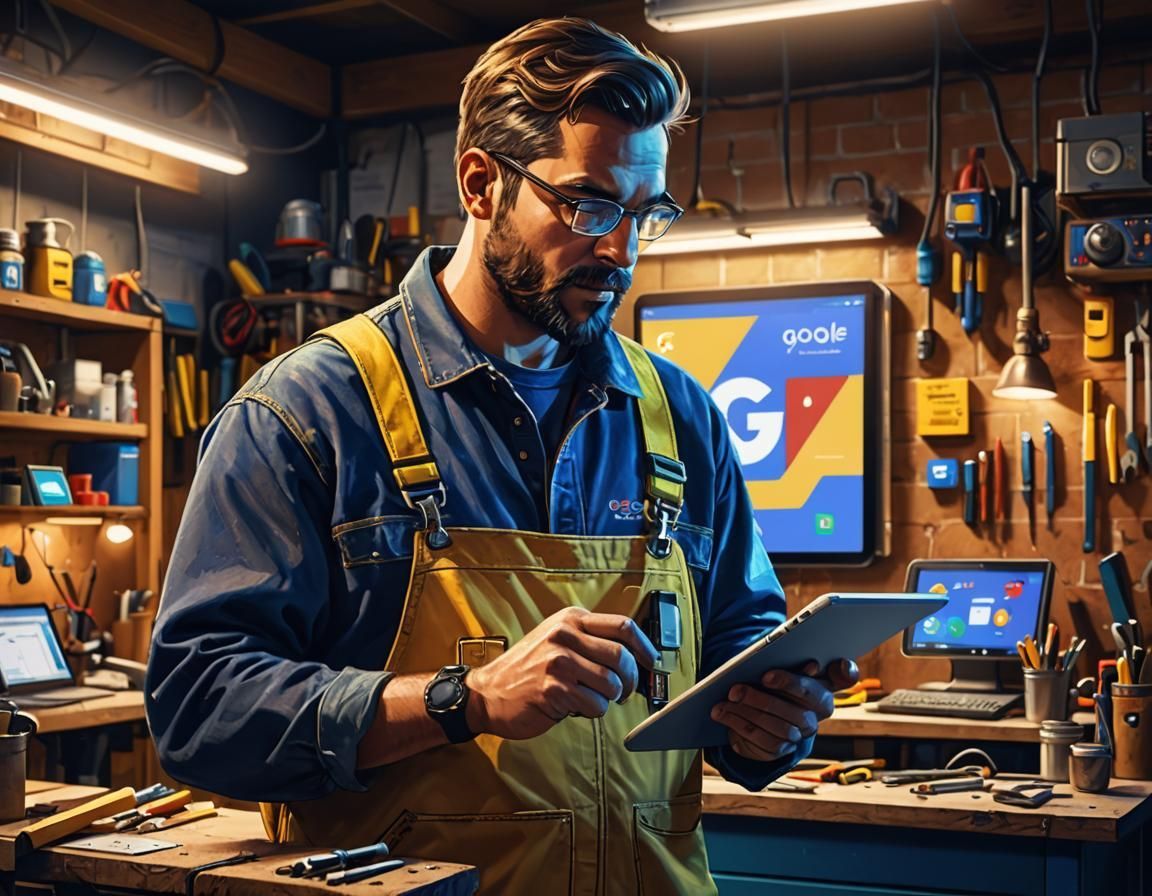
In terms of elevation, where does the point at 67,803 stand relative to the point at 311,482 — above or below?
below

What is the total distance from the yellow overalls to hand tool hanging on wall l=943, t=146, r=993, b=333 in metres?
3.06

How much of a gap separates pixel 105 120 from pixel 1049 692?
2.96 m

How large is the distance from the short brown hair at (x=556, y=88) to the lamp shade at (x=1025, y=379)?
2.78m

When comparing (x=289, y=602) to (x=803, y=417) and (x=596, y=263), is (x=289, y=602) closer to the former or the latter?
(x=596, y=263)

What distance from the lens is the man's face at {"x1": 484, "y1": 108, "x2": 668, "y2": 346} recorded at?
1643 mm

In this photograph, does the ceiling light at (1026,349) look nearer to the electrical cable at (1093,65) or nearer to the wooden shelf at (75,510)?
the electrical cable at (1093,65)

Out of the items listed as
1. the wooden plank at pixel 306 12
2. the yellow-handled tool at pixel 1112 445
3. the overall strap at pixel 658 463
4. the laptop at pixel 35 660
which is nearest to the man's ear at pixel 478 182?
the overall strap at pixel 658 463

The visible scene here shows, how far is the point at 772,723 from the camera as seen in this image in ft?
5.36

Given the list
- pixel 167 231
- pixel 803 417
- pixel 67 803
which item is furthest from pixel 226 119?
pixel 67 803

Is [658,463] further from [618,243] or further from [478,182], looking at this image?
[478,182]

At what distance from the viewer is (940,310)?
15.4 feet

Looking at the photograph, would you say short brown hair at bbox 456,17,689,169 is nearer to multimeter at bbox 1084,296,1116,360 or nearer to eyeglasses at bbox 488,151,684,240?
eyeglasses at bbox 488,151,684,240

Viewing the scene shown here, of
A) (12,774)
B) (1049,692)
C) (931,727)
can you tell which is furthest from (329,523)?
(931,727)

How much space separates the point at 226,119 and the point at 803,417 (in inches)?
89.9
